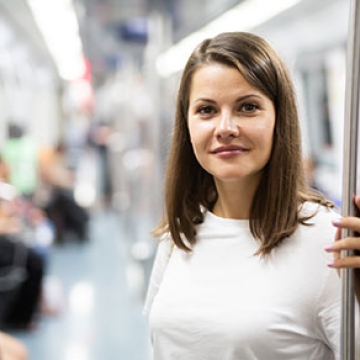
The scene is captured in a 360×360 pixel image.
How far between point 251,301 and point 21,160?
6.84 m

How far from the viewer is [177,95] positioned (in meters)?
1.39

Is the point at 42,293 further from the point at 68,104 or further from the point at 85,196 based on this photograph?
the point at 68,104

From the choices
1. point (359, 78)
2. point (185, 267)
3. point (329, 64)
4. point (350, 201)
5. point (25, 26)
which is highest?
point (25, 26)

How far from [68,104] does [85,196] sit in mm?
5974

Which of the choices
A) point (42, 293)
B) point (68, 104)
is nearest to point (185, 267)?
point (42, 293)

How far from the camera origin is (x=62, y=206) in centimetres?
898

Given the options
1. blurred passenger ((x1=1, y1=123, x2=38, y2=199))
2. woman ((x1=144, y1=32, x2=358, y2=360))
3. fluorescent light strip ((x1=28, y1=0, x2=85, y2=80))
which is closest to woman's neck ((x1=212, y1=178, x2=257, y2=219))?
woman ((x1=144, y1=32, x2=358, y2=360))

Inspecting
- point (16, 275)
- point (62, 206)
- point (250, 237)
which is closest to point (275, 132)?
point (250, 237)

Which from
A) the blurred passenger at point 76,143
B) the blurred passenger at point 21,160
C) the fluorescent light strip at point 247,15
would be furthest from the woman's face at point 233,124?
the blurred passenger at point 76,143

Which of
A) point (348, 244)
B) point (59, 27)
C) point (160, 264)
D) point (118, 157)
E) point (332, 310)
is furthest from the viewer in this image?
point (118, 157)

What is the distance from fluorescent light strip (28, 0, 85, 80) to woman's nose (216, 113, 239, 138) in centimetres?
443

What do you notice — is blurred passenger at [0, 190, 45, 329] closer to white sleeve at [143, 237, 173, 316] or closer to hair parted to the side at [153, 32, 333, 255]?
white sleeve at [143, 237, 173, 316]

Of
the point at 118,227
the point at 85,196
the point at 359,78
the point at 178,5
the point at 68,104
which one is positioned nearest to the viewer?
the point at 359,78

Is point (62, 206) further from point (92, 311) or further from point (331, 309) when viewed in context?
point (331, 309)
